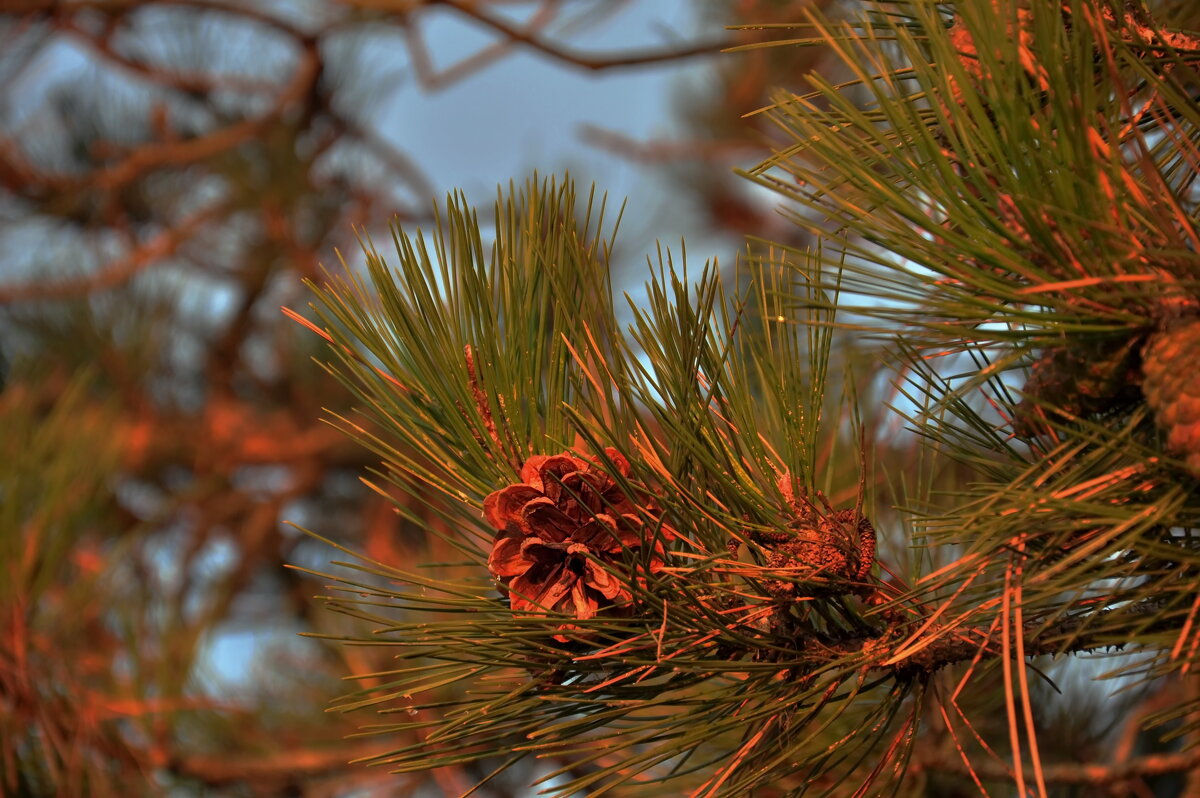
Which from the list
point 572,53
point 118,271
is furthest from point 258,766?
point 118,271

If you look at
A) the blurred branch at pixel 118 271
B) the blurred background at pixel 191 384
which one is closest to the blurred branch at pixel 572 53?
the blurred background at pixel 191 384

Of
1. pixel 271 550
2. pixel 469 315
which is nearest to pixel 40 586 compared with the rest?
pixel 469 315

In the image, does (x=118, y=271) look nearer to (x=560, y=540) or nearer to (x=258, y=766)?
(x=258, y=766)

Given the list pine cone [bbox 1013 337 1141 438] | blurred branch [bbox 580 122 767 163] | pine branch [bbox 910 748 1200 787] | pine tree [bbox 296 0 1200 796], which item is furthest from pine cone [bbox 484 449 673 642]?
blurred branch [bbox 580 122 767 163]

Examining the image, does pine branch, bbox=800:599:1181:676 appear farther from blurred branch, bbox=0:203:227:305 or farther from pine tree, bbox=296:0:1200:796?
blurred branch, bbox=0:203:227:305

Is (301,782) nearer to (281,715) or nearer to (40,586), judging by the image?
(281,715)

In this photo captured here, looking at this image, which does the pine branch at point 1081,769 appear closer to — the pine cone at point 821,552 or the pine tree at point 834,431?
the pine tree at point 834,431
